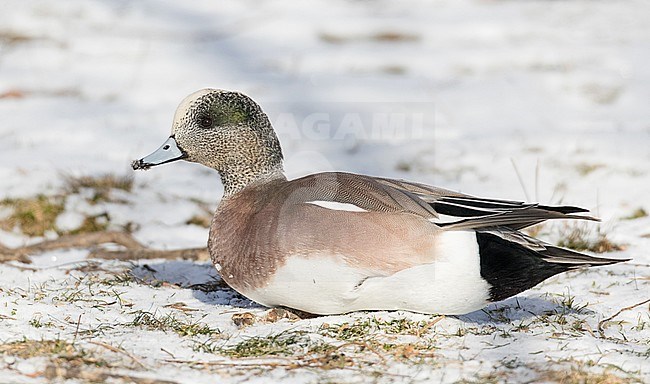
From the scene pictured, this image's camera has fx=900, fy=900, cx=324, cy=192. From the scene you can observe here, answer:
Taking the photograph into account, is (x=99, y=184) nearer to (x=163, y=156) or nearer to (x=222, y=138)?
(x=163, y=156)

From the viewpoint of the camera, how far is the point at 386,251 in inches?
119

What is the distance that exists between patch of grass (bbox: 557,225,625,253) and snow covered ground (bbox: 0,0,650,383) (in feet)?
0.15

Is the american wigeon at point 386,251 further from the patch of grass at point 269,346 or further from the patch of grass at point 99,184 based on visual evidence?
the patch of grass at point 99,184

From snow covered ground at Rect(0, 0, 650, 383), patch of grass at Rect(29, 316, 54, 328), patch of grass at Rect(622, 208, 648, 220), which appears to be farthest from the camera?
patch of grass at Rect(622, 208, 648, 220)

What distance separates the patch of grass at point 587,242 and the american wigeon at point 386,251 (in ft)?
4.74

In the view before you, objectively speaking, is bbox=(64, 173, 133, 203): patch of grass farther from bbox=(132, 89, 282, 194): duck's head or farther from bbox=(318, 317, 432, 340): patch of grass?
bbox=(318, 317, 432, 340): patch of grass

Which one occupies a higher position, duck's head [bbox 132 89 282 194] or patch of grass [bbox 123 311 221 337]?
duck's head [bbox 132 89 282 194]

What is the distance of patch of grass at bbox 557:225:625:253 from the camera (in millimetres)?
4512

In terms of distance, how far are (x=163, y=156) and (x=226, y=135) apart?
0.27m

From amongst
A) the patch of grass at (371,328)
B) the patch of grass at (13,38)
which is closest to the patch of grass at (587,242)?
the patch of grass at (371,328)

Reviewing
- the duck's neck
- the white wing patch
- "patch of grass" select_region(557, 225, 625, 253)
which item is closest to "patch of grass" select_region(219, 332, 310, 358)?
the white wing patch

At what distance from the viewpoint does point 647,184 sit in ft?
18.6

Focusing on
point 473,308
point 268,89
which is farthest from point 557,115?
point 473,308

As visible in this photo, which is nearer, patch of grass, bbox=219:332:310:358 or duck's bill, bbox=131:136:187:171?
patch of grass, bbox=219:332:310:358
